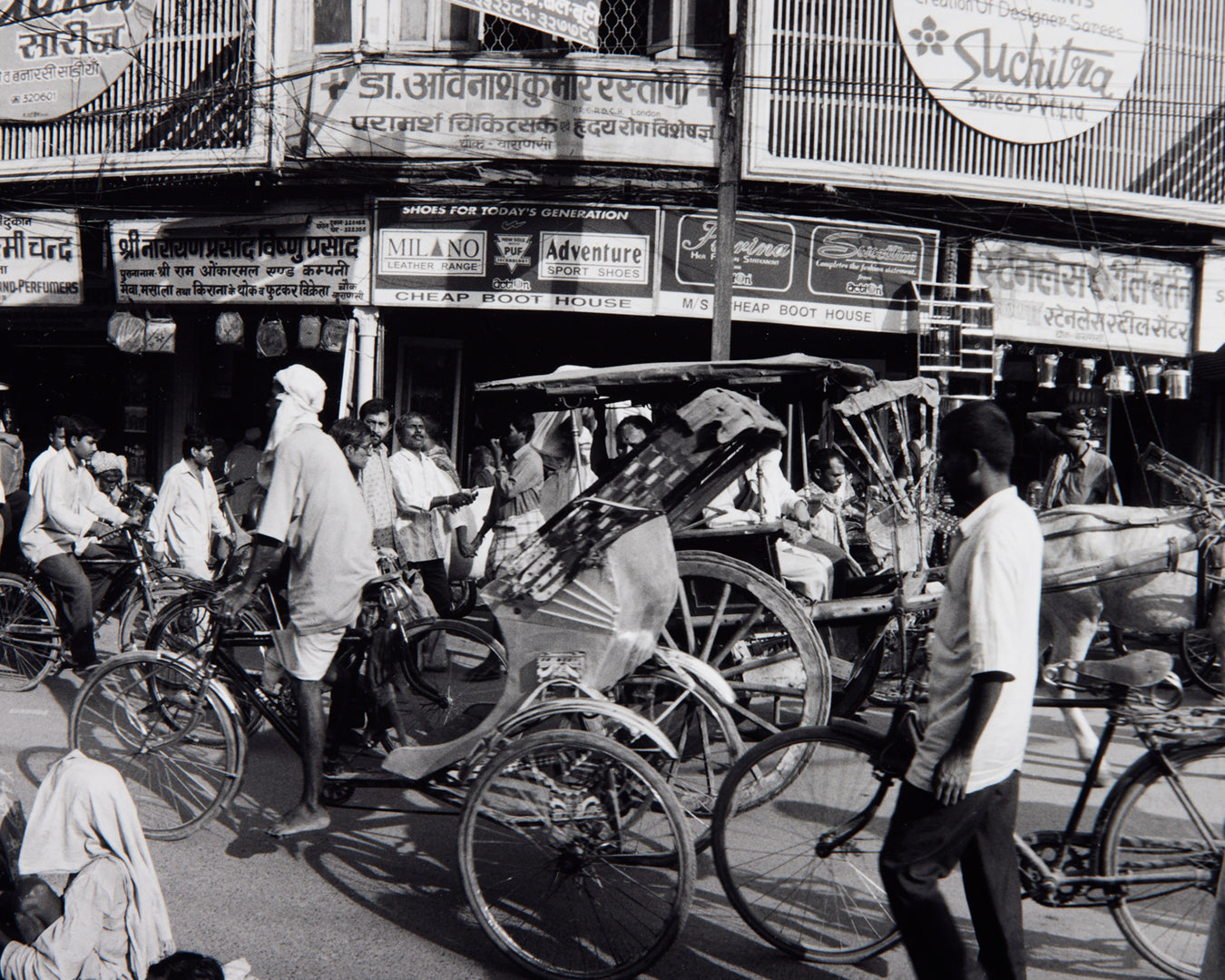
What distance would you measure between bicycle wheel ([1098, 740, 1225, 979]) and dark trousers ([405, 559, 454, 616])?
557 centimetres

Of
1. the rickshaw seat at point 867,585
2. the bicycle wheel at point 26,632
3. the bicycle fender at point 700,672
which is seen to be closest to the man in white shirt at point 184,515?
the bicycle wheel at point 26,632

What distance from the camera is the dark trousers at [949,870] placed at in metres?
2.66

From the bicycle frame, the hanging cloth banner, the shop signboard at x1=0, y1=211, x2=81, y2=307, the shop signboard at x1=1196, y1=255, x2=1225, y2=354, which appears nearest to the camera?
the bicycle frame

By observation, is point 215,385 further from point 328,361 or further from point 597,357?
point 597,357

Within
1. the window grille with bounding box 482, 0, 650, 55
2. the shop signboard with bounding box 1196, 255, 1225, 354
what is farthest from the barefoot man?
the shop signboard with bounding box 1196, 255, 1225, 354

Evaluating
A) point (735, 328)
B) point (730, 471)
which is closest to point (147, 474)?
point (735, 328)

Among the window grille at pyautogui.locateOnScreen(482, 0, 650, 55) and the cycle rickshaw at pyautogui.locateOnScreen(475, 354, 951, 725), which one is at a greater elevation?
the window grille at pyautogui.locateOnScreen(482, 0, 650, 55)

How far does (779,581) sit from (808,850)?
67.3 inches

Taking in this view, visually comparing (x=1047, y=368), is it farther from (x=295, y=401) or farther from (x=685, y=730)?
(x=295, y=401)

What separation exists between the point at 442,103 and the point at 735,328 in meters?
3.87

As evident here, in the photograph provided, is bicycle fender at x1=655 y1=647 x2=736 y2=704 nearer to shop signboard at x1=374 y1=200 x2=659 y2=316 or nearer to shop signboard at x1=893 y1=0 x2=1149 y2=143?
shop signboard at x1=374 y1=200 x2=659 y2=316

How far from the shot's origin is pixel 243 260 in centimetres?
1066

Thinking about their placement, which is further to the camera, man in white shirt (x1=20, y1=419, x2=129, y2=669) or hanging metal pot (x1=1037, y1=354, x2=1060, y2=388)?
hanging metal pot (x1=1037, y1=354, x2=1060, y2=388)

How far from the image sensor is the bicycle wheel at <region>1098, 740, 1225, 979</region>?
3.17 metres
